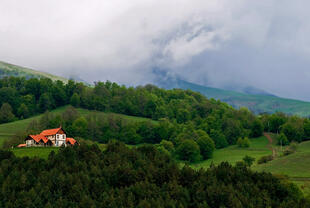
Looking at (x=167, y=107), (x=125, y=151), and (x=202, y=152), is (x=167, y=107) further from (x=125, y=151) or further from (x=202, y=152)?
(x=125, y=151)

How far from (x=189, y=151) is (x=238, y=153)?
58.3 feet

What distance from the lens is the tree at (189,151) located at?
111431 mm

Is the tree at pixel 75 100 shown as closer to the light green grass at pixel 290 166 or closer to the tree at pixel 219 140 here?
the tree at pixel 219 140

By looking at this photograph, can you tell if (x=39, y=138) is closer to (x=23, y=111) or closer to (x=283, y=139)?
(x=23, y=111)

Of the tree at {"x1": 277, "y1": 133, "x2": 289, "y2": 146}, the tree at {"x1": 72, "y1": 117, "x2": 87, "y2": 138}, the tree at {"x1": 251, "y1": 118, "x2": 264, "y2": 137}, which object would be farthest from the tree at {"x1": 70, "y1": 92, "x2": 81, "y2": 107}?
the tree at {"x1": 277, "y1": 133, "x2": 289, "y2": 146}

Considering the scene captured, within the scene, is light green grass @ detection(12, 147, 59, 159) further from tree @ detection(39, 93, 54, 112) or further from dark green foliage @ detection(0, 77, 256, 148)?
tree @ detection(39, 93, 54, 112)

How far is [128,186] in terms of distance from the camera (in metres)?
46.8

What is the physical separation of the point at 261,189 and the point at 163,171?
14.6 meters

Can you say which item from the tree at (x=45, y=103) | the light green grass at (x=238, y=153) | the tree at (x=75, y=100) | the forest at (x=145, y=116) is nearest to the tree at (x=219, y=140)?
the forest at (x=145, y=116)

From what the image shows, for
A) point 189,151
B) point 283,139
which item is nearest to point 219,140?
point 283,139

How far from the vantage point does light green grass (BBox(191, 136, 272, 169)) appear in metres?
103

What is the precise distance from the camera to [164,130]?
136m

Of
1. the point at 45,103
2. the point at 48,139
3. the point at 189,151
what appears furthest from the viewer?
the point at 45,103

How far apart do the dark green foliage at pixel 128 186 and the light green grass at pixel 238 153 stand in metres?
51.5
